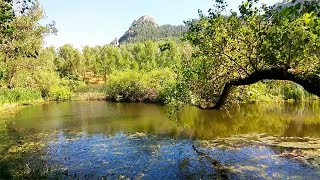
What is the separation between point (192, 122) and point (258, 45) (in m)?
23.5

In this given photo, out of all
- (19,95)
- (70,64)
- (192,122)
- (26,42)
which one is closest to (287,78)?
(192,122)

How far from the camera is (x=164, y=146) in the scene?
74.7 ft

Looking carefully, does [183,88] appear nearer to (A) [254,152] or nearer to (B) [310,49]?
(B) [310,49]

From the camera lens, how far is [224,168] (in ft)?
58.2

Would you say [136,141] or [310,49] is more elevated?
[310,49]

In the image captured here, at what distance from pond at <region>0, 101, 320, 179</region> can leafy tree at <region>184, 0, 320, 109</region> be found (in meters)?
7.06

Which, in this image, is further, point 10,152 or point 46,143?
point 46,143

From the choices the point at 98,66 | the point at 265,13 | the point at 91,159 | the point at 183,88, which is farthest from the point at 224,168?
the point at 98,66

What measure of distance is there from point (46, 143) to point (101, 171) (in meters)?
9.02

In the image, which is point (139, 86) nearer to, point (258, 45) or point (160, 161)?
point (160, 161)

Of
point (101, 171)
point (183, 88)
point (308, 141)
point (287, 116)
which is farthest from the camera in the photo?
point (287, 116)

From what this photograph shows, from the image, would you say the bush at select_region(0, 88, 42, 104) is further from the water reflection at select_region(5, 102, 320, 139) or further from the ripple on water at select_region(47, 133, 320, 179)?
the ripple on water at select_region(47, 133, 320, 179)

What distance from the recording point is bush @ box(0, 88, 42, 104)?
163 feet

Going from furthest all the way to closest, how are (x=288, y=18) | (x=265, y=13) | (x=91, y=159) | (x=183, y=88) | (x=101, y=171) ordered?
(x=91, y=159) → (x=101, y=171) → (x=183, y=88) → (x=265, y=13) → (x=288, y=18)
